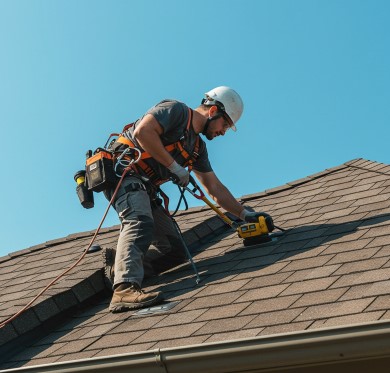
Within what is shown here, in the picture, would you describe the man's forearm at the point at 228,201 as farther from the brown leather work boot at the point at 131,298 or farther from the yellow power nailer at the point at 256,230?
the brown leather work boot at the point at 131,298

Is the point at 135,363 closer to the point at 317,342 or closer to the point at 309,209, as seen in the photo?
the point at 317,342

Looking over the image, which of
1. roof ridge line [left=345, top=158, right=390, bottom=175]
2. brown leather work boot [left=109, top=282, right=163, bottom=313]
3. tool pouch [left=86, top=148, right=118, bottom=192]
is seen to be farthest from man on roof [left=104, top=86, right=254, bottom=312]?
roof ridge line [left=345, top=158, right=390, bottom=175]

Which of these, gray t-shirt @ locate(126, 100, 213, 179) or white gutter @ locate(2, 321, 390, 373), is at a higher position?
gray t-shirt @ locate(126, 100, 213, 179)

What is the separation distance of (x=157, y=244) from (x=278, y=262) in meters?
1.22

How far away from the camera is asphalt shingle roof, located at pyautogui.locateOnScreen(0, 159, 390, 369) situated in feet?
13.7

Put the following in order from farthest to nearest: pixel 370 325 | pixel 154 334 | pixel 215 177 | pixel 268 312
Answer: pixel 215 177 < pixel 154 334 < pixel 268 312 < pixel 370 325

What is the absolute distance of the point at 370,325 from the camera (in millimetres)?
3291

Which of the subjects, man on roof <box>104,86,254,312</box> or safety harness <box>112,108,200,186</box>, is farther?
safety harness <box>112,108,200,186</box>

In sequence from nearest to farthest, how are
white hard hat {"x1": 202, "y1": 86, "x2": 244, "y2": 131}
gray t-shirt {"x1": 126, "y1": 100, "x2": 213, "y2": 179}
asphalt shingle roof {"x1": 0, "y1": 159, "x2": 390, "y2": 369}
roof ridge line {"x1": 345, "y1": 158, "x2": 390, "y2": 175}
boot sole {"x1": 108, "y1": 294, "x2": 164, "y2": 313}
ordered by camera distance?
asphalt shingle roof {"x1": 0, "y1": 159, "x2": 390, "y2": 369} < boot sole {"x1": 108, "y1": 294, "x2": 164, "y2": 313} < gray t-shirt {"x1": 126, "y1": 100, "x2": 213, "y2": 179} < white hard hat {"x1": 202, "y1": 86, "x2": 244, "y2": 131} < roof ridge line {"x1": 345, "y1": 158, "x2": 390, "y2": 175}

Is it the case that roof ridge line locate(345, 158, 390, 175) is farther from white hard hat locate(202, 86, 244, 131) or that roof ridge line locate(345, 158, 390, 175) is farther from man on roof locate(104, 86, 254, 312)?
white hard hat locate(202, 86, 244, 131)

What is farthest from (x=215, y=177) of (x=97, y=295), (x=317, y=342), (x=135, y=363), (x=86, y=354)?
(x=317, y=342)

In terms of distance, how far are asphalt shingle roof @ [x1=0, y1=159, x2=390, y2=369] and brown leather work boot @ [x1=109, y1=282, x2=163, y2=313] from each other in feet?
0.24

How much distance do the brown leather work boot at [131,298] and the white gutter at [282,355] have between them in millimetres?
1114

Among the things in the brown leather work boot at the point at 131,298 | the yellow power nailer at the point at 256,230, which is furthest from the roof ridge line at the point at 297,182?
the brown leather work boot at the point at 131,298
